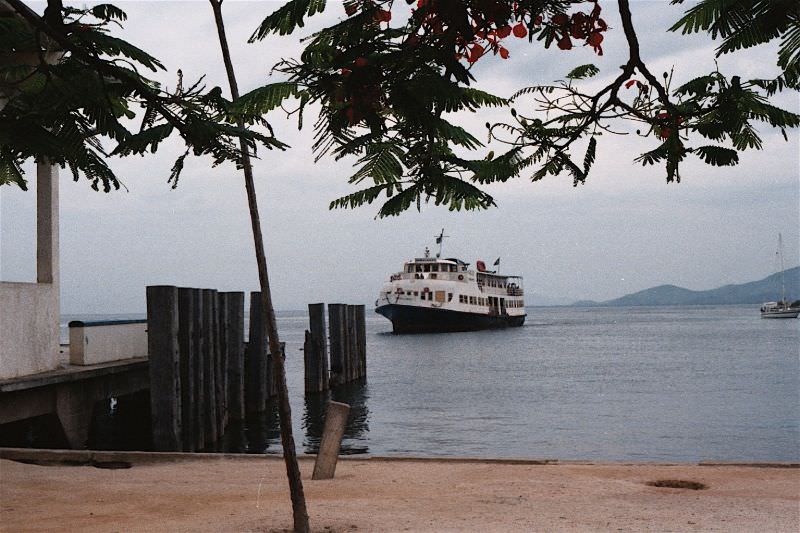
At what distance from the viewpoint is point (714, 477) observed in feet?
38.8

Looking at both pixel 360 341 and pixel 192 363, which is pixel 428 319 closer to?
pixel 360 341

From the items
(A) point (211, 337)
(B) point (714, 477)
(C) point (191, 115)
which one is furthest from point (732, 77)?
(A) point (211, 337)

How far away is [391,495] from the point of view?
9.96 meters

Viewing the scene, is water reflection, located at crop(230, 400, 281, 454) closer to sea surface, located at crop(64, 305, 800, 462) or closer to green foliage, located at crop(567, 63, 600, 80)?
sea surface, located at crop(64, 305, 800, 462)

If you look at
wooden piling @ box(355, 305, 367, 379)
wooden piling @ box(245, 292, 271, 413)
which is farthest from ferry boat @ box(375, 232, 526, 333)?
wooden piling @ box(245, 292, 271, 413)

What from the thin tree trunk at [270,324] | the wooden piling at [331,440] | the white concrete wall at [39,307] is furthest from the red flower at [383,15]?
the white concrete wall at [39,307]

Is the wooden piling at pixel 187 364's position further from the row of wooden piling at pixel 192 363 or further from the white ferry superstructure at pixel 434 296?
the white ferry superstructure at pixel 434 296

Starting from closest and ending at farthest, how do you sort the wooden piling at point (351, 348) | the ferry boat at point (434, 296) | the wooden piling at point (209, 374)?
the wooden piling at point (209, 374) < the wooden piling at point (351, 348) < the ferry boat at point (434, 296)

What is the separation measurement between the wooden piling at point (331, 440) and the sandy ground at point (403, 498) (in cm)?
28

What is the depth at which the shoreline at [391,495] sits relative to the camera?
842cm

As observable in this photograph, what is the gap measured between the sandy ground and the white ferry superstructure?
6355 cm

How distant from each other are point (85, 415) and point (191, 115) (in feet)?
39.6

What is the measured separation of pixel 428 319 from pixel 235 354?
5868 cm

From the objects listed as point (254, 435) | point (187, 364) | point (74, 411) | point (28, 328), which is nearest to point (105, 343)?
point (187, 364)
